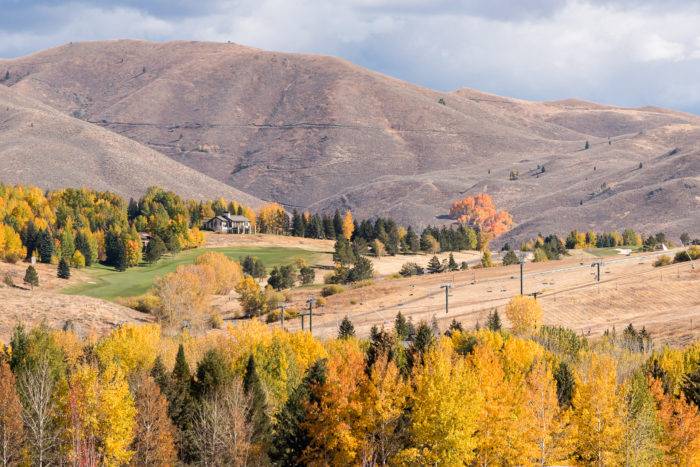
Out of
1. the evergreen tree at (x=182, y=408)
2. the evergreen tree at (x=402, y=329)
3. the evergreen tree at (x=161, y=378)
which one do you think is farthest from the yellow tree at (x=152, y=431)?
the evergreen tree at (x=402, y=329)

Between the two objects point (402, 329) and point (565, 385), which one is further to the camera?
point (402, 329)

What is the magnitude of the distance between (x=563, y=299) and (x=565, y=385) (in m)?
69.2

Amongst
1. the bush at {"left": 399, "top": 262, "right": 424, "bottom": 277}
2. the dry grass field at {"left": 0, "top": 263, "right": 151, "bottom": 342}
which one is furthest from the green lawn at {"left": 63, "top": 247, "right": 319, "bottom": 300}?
the dry grass field at {"left": 0, "top": 263, "right": 151, "bottom": 342}

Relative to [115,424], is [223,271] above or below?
above

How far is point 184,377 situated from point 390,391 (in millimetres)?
14967

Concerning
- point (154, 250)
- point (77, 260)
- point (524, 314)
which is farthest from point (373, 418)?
point (154, 250)

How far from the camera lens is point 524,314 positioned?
112 meters

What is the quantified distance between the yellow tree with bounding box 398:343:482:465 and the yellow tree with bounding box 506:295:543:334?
5661 centimetres

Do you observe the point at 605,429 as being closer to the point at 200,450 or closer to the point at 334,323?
the point at 200,450

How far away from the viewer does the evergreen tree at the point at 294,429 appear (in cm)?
5612

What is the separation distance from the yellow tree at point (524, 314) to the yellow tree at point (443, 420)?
56611mm

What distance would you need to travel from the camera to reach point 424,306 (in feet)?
428

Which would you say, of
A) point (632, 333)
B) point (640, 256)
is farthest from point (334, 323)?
point (640, 256)

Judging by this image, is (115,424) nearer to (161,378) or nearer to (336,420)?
(161,378)
